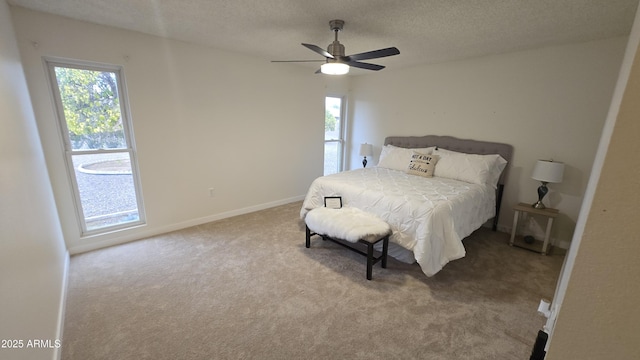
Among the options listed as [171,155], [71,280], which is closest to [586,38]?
[171,155]

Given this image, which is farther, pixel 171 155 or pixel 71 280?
pixel 171 155

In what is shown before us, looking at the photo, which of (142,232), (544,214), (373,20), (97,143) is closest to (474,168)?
(544,214)

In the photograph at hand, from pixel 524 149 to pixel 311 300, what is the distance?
330cm

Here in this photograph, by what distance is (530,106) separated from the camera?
3.19 m

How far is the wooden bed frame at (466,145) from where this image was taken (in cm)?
345

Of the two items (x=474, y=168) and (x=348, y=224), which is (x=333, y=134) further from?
(x=348, y=224)

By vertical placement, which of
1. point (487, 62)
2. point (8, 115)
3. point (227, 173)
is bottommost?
point (227, 173)

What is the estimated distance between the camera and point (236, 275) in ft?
7.96

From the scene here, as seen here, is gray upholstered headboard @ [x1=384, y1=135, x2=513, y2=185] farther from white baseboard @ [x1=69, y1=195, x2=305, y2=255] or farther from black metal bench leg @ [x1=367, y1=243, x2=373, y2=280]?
white baseboard @ [x1=69, y1=195, x2=305, y2=255]

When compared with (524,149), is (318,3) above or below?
above

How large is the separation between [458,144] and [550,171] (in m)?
1.19

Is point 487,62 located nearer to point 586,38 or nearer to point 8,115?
point 586,38

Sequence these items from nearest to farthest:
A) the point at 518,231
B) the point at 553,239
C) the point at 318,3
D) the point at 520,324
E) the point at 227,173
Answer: the point at 520,324, the point at 318,3, the point at 553,239, the point at 518,231, the point at 227,173

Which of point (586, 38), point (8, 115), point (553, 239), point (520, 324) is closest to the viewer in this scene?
point (8, 115)
